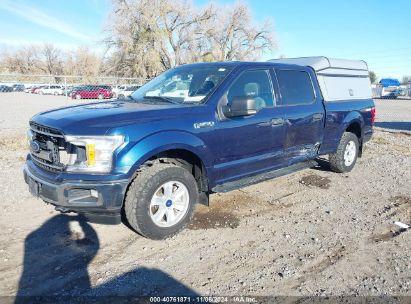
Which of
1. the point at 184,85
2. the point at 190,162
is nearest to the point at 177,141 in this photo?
the point at 190,162

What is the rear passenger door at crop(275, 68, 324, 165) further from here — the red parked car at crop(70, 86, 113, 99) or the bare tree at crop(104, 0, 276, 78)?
the bare tree at crop(104, 0, 276, 78)

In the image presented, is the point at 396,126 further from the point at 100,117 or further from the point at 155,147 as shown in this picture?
the point at 100,117

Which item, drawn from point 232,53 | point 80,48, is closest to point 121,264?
point 232,53

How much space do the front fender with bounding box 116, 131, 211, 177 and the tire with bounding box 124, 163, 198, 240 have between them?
210 mm

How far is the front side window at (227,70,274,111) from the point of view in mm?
4328

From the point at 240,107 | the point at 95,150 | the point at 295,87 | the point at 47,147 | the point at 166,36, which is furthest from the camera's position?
the point at 166,36

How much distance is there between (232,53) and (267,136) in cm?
4766

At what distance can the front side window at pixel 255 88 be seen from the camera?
4.33m

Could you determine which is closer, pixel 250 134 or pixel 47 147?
pixel 47 147

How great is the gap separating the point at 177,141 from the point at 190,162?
52cm

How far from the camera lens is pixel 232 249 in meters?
3.64

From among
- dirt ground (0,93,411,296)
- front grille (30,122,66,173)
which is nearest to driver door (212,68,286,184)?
dirt ground (0,93,411,296)

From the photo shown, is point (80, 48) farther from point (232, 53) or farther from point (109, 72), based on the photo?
point (232, 53)

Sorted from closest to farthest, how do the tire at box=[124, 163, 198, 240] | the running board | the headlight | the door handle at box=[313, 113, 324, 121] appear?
the headlight < the tire at box=[124, 163, 198, 240] < the running board < the door handle at box=[313, 113, 324, 121]
